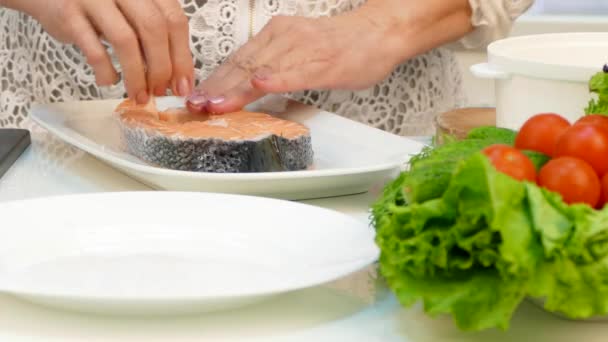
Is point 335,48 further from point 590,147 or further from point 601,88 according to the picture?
point 590,147

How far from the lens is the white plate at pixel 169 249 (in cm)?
50

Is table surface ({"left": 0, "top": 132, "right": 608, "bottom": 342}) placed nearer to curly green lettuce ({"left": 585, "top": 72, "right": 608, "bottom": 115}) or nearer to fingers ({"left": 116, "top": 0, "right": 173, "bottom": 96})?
curly green lettuce ({"left": 585, "top": 72, "right": 608, "bottom": 115})

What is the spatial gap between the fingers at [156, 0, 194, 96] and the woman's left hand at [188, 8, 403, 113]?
0.07 ft

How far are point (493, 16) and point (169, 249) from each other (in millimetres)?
855

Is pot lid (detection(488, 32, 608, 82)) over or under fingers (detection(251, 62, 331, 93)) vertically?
over

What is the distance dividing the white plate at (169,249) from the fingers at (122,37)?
401 mm

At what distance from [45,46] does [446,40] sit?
0.60 meters

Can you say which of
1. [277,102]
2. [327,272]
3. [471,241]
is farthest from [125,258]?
[277,102]

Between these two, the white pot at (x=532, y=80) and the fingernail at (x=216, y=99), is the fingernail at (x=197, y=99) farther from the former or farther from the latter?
the white pot at (x=532, y=80)

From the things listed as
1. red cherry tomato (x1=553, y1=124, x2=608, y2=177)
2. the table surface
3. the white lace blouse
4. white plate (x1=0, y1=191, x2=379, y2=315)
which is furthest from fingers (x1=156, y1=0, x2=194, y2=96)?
red cherry tomato (x1=553, y1=124, x2=608, y2=177)

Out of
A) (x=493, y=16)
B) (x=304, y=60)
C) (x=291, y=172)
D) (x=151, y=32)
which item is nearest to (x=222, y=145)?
(x=291, y=172)

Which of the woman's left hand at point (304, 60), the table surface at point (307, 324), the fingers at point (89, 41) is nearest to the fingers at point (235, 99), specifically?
the woman's left hand at point (304, 60)

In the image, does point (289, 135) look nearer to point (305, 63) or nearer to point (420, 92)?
point (305, 63)

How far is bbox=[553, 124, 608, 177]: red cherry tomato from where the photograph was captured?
0.48 m
